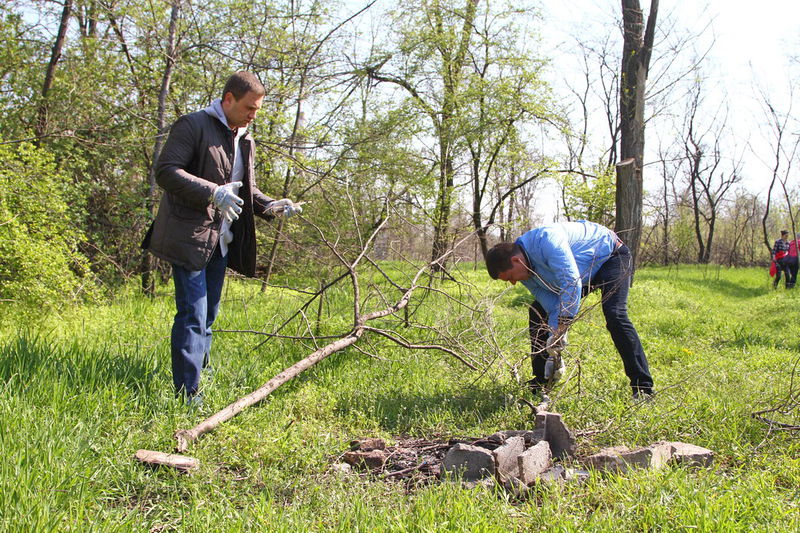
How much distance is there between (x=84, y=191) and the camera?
25.3ft

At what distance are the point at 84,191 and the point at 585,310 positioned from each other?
7.24 m

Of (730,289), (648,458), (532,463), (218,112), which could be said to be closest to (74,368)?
(218,112)

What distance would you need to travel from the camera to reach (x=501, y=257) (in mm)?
3650

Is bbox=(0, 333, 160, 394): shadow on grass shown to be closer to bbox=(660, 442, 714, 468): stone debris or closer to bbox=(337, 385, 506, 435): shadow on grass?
bbox=(337, 385, 506, 435): shadow on grass

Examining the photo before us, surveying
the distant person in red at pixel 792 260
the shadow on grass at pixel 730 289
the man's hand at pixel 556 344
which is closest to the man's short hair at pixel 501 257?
the man's hand at pixel 556 344

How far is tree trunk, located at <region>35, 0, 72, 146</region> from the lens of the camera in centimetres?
721

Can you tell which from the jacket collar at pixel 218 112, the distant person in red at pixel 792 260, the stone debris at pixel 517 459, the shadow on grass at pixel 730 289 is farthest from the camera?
the distant person in red at pixel 792 260

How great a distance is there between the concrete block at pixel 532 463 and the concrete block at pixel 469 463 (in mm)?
144

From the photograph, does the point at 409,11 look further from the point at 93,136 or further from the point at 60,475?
the point at 60,475

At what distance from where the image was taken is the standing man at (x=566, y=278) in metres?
3.60

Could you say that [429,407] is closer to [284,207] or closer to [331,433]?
[331,433]

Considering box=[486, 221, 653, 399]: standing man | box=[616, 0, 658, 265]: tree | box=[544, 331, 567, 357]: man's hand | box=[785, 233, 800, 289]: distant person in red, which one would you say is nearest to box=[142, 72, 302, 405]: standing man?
box=[486, 221, 653, 399]: standing man

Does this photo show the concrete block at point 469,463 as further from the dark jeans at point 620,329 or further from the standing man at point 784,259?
the standing man at point 784,259

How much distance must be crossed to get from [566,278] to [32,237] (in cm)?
538
